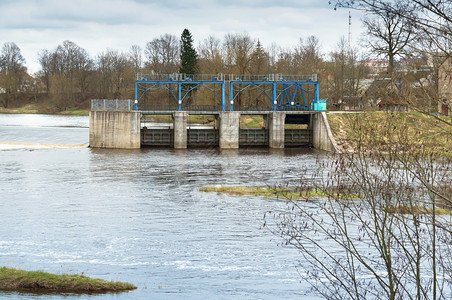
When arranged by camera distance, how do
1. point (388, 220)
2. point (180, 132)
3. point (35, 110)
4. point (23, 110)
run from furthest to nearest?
point (23, 110)
point (35, 110)
point (180, 132)
point (388, 220)

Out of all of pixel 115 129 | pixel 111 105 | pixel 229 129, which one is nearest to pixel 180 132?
pixel 229 129

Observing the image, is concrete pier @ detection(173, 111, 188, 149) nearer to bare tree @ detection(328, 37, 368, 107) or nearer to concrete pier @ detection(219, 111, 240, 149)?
concrete pier @ detection(219, 111, 240, 149)

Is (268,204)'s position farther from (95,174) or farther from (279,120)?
(279,120)

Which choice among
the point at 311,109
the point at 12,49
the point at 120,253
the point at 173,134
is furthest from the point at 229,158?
the point at 12,49

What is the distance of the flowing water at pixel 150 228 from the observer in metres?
19.0

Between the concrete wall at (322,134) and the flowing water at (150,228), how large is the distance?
12.3 m

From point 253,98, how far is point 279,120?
22986 mm

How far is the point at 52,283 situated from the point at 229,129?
47.4 metres

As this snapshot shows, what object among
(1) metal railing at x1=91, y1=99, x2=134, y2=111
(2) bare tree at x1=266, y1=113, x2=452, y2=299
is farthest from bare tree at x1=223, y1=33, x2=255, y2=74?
(2) bare tree at x1=266, y1=113, x2=452, y2=299

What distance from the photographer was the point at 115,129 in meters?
62.5

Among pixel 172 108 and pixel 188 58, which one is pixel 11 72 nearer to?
pixel 188 58

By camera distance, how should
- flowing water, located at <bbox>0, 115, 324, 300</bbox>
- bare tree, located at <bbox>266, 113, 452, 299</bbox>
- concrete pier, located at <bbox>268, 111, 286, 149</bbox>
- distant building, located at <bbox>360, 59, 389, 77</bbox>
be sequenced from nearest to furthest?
bare tree, located at <bbox>266, 113, 452, 299</bbox>
distant building, located at <bbox>360, 59, 389, 77</bbox>
flowing water, located at <bbox>0, 115, 324, 300</bbox>
concrete pier, located at <bbox>268, 111, 286, 149</bbox>

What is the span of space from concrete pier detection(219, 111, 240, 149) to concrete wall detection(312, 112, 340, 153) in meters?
8.68

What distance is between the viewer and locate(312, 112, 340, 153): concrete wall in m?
60.7
